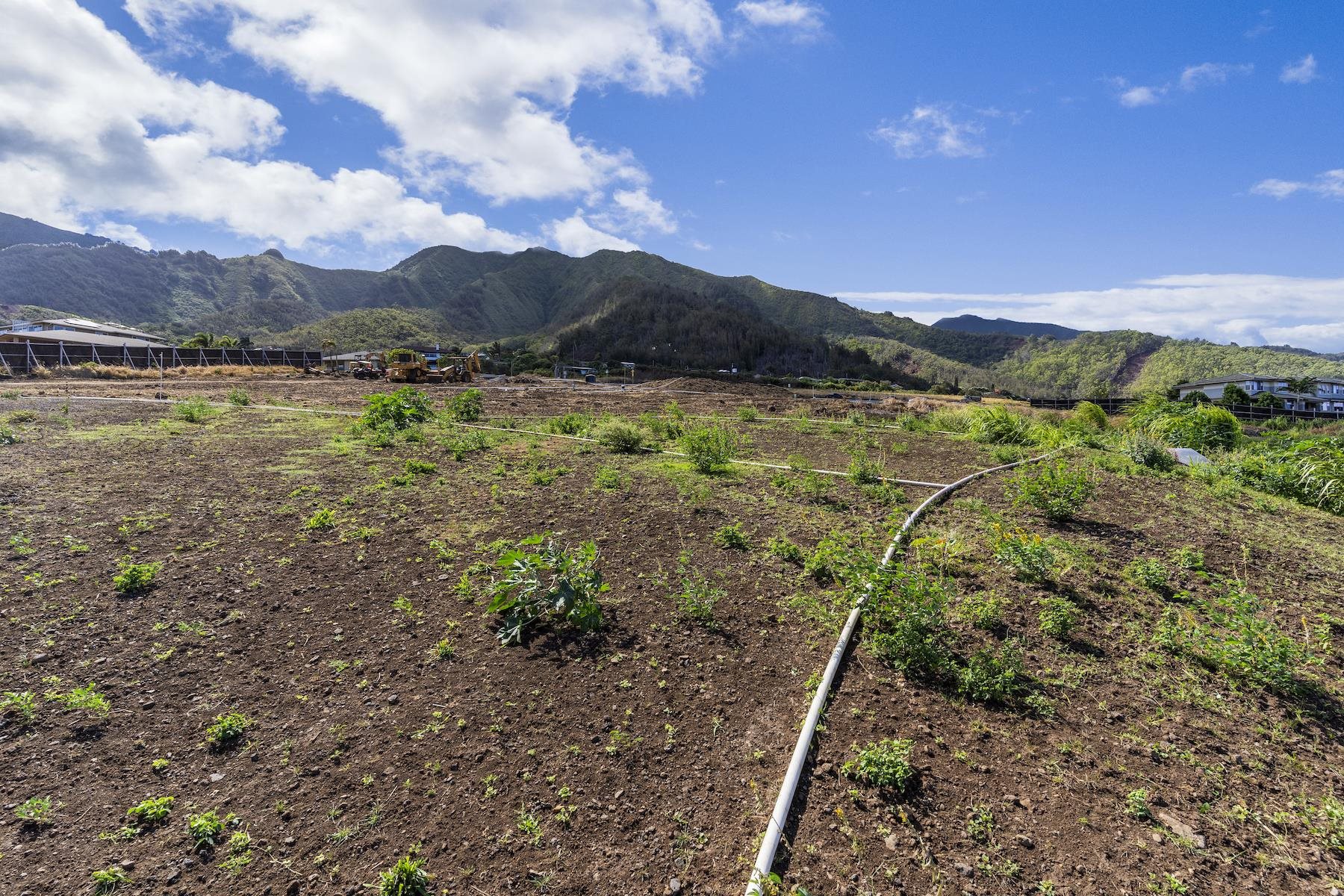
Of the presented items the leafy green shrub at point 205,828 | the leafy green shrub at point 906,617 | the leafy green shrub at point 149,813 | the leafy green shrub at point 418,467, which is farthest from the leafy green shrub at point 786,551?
the leafy green shrub at point 418,467

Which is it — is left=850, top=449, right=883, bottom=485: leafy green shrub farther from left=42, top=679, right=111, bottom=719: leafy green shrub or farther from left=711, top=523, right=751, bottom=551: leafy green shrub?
left=42, top=679, right=111, bottom=719: leafy green shrub

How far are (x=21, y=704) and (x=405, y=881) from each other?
2553 millimetres

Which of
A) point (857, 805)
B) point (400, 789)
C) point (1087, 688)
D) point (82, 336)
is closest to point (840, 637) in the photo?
point (857, 805)

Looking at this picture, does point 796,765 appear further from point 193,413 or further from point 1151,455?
point 193,413

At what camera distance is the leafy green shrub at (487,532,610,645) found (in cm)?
372

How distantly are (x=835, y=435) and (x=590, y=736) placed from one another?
38.4ft

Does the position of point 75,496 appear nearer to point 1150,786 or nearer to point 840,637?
point 840,637

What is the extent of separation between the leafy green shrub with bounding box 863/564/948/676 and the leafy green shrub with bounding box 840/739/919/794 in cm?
82

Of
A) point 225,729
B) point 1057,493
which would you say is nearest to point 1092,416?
point 1057,493

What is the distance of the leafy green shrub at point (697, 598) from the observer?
395 cm

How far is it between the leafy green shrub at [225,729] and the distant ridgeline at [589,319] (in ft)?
197

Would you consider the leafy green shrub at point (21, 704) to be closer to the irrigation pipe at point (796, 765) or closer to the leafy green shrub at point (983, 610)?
the irrigation pipe at point (796, 765)

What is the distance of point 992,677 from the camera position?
3.19m

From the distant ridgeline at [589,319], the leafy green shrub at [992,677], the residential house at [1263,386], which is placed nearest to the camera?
the leafy green shrub at [992,677]
